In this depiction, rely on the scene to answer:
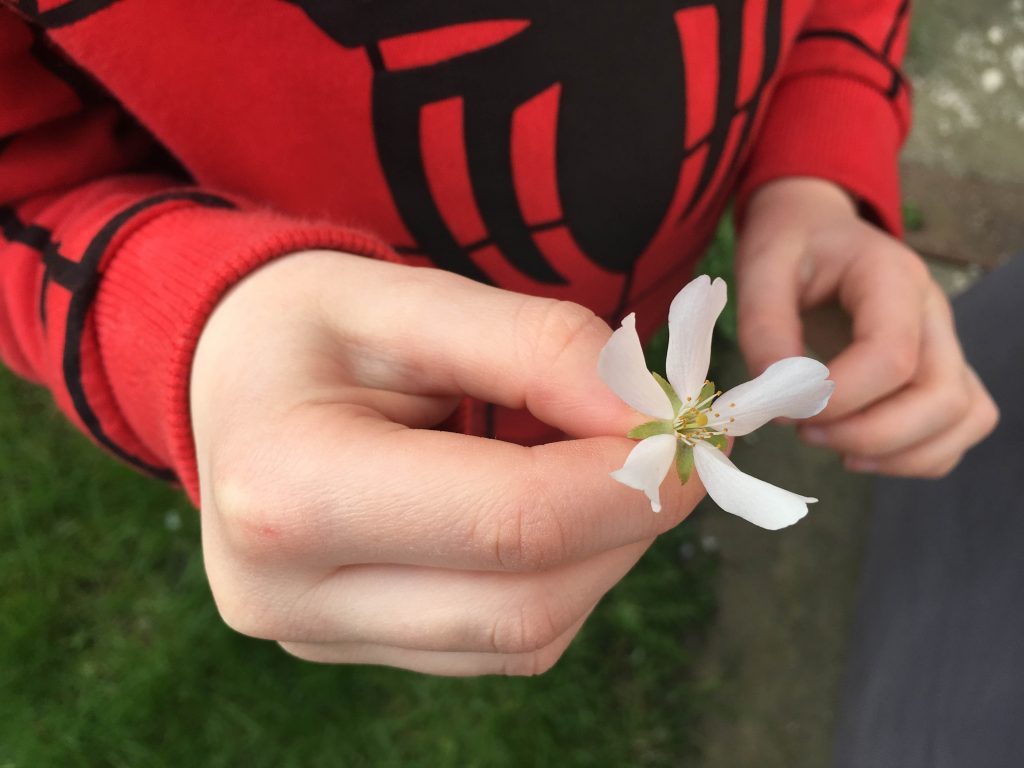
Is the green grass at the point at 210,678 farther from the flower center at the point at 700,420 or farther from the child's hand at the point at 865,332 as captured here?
the flower center at the point at 700,420

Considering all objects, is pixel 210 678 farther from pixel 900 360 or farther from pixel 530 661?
pixel 900 360

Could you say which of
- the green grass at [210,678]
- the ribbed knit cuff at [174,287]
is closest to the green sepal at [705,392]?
the ribbed knit cuff at [174,287]

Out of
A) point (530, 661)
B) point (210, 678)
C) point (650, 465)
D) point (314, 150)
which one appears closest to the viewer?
point (650, 465)

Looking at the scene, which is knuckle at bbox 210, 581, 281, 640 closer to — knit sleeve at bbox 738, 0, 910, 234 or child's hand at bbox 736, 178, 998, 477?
child's hand at bbox 736, 178, 998, 477

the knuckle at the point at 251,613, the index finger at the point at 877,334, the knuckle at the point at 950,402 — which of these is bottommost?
the knuckle at the point at 950,402

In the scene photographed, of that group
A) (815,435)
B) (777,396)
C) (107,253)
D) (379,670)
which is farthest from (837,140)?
(379,670)

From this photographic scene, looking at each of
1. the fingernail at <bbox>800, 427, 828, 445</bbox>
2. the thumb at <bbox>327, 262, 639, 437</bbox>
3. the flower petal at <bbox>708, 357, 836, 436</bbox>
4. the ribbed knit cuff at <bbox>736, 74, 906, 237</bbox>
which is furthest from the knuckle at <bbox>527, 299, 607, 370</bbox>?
the ribbed knit cuff at <bbox>736, 74, 906, 237</bbox>
